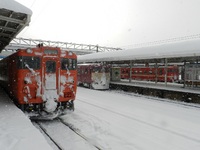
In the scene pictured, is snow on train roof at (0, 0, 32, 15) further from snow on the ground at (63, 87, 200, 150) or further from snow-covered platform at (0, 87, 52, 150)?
snow on the ground at (63, 87, 200, 150)

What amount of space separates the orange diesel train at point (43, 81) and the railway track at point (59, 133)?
40 centimetres

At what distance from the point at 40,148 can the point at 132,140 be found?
→ 324 cm

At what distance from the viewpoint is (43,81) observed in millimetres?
9266

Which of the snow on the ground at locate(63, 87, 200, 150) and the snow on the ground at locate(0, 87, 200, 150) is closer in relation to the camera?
the snow on the ground at locate(0, 87, 200, 150)

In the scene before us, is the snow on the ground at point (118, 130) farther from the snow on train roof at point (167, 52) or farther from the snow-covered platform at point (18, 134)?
the snow on train roof at point (167, 52)

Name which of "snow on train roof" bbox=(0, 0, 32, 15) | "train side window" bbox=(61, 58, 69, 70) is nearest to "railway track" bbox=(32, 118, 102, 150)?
"train side window" bbox=(61, 58, 69, 70)

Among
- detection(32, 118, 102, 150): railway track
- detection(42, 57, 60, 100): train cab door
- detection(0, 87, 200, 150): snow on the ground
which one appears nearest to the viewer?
detection(0, 87, 200, 150): snow on the ground

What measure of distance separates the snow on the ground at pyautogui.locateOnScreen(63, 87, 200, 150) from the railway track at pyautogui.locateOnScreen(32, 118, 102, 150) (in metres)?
0.23

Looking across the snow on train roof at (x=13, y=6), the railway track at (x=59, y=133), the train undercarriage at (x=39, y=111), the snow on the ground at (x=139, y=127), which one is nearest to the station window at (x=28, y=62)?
the train undercarriage at (x=39, y=111)

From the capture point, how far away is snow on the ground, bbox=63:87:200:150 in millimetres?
7023

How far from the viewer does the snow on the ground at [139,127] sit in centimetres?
702

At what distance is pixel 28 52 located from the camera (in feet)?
30.2

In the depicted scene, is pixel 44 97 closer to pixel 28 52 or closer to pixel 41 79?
pixel 41 79

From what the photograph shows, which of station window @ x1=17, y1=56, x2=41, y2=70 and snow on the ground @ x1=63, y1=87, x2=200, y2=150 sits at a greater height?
station window @ x1=17, y1=56, x2=41, y2=70
